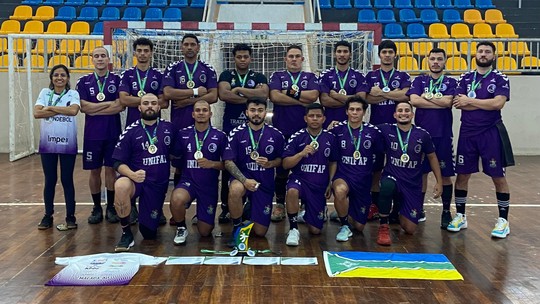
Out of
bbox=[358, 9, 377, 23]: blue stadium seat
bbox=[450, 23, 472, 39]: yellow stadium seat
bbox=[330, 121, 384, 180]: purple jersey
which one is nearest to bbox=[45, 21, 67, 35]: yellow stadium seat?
bbox=[358, 9, 377, 23]: blue stadium seat

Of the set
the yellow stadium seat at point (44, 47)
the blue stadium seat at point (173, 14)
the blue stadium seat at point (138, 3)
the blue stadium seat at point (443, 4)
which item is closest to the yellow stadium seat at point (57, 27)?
the blue stadium seat at point (138, 3)

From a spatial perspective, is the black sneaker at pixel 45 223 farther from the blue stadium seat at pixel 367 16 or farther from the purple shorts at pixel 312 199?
the blue stadium seat at pixel 367 16

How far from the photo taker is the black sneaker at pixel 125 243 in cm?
572

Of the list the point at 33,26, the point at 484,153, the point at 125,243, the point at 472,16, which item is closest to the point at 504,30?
the point at 472,16

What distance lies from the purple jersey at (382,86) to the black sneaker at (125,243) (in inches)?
122

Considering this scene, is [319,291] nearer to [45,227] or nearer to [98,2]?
[45,227]

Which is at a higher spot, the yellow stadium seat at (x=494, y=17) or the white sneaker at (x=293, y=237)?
the yellow stadium seat at (x=494, y=17)

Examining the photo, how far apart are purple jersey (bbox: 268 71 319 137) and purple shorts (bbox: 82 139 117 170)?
1889 millimetres

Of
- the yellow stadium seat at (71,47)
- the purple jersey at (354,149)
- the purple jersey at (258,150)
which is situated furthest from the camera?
the yellow stadium seat at (71,47)

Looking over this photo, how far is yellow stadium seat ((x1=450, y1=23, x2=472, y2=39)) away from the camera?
15.7 metres

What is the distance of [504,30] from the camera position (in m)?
15.8

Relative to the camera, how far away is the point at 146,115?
19.9ft

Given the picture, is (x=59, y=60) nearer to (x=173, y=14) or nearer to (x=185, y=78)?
(x=173, y=14)

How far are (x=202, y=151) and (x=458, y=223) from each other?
112 inches
